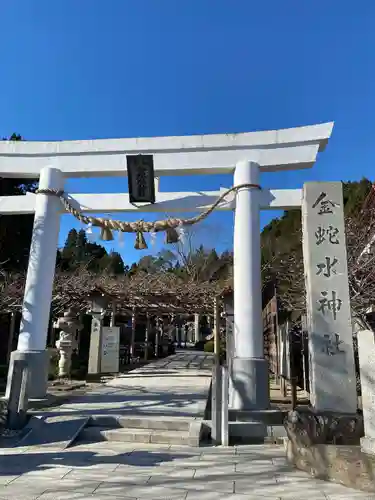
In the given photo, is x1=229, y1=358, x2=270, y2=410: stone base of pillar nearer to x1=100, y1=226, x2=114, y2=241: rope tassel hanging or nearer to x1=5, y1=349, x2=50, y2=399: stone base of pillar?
x1=5, y1=349, x2=50, y2=399: stone base of pillar

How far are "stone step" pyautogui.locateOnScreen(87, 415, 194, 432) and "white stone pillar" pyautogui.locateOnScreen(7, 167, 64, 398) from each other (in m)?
2.04

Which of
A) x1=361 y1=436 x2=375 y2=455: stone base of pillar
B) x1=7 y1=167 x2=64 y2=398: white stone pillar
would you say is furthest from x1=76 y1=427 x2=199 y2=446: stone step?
x1=361 y1=436 x2=375 y2=455: stone base of pillar

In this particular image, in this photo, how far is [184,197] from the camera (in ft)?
29.9

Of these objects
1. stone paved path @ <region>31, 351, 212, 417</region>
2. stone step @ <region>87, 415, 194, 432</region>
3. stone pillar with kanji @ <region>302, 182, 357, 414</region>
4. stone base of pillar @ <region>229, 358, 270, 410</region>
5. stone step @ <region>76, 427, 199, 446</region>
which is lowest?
stone step @ <region>76, 427, 199, 446</region>

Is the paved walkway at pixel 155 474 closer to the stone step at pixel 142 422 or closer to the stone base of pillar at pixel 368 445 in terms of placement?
the stone step at pixel 142 422

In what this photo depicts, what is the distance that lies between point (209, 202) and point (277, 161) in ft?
5.91

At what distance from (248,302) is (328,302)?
183 cm

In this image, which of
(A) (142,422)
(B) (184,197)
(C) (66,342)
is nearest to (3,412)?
(A) (142,422)

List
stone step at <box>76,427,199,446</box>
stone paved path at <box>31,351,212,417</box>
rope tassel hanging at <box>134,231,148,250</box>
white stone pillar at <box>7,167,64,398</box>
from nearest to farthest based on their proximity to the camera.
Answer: stone step at <box>76,427,199,446</box> < stone paved path at <box>31,351,212,417</box> < white stone pillar at <box>7,167,64,398</box> < rope tassel hanging at <box>134,231,148,250</box>

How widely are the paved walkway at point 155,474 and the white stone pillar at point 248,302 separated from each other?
1175mm

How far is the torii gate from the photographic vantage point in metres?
7.95

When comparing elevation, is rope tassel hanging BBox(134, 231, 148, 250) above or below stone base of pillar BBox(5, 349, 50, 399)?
above

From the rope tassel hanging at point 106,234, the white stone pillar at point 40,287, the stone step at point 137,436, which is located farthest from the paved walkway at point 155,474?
the rope tassel hanging at point 106,234

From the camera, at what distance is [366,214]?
14789 millimetres
